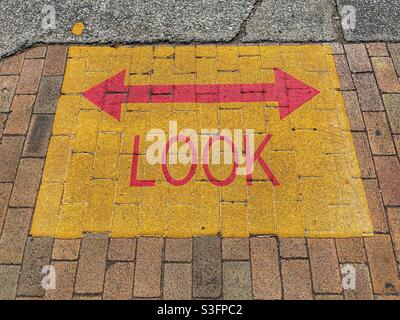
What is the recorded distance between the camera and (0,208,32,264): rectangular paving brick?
2.93 m

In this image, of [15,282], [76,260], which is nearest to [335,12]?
[76,260]

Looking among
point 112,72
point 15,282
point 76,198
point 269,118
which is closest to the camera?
point 15,282

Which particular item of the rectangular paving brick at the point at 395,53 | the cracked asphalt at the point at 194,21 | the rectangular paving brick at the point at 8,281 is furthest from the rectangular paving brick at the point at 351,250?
the rectangular paving brick at the point at 8,281

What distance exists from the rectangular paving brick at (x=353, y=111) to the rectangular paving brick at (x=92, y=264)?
7.49ft

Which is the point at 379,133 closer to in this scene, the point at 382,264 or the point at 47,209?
the point at 382,264

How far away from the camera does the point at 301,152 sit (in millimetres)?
3336

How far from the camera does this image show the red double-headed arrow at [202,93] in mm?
3619

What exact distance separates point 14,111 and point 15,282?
61.7 inches

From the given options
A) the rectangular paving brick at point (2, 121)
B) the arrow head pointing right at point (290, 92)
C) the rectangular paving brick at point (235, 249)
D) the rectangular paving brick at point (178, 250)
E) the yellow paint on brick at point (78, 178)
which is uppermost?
the rectangular paving brick at point (2, 121)

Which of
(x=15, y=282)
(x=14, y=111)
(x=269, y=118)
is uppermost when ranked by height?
(x=14, y=111)

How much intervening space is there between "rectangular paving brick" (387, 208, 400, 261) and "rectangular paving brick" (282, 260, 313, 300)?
68 centimetres

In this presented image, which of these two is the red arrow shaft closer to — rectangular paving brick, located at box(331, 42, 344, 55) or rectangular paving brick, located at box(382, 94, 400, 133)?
rectangular paving brick, located at box(331, 42, 344, 55)

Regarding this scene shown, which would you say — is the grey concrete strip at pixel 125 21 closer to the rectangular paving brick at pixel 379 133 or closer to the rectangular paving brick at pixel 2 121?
the rectangular paving brick at pixel 2 121

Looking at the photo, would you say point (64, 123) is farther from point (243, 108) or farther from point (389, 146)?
point (389, 146)
